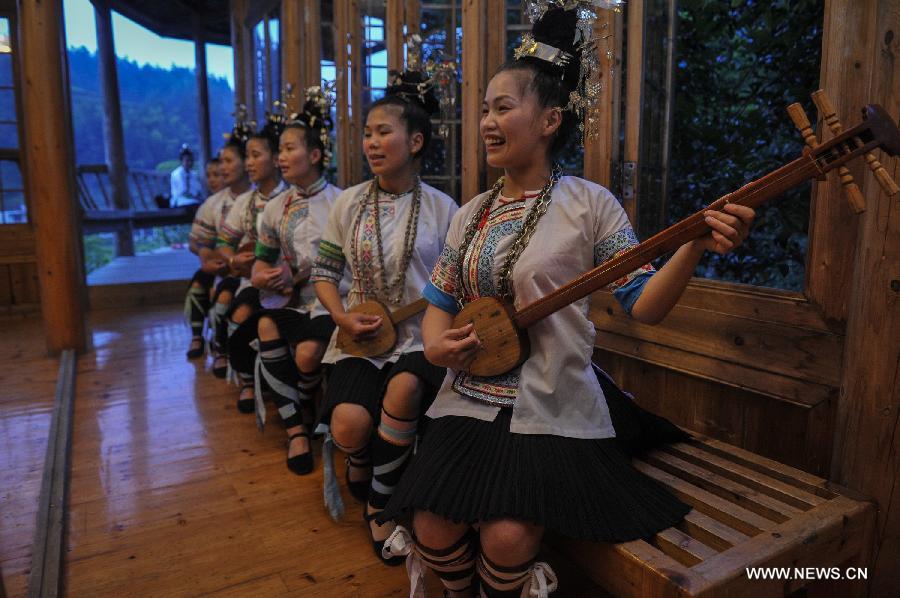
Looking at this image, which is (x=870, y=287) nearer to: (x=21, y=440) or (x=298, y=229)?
(x=298, y=229)

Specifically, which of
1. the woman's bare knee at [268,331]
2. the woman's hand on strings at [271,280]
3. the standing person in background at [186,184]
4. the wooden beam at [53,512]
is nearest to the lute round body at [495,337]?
the wooden beam at [53,512]

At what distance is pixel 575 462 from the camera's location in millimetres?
1294

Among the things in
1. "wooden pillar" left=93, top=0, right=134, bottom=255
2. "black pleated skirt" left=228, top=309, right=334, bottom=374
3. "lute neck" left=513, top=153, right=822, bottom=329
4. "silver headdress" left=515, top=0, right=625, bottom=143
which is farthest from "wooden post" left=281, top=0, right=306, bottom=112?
"wooden pillar" left=93, top=0, right=134, bottom=255

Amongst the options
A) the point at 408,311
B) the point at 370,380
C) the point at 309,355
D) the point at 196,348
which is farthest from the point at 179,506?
the point at 196,348

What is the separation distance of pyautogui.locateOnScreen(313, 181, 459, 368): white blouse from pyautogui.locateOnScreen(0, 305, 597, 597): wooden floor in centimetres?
55

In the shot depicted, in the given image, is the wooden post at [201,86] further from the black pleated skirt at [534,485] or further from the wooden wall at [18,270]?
the black pleated skirt at [534,485]

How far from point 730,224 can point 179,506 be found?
6.24 ft

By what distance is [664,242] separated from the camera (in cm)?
117

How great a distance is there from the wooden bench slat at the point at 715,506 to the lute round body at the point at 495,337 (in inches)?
15.8

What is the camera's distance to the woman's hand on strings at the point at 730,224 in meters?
1.06

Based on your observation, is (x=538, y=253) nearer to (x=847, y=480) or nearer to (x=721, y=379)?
(x=721, y=379)

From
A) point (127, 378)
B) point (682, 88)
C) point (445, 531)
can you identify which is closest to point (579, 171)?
point (682, 88)

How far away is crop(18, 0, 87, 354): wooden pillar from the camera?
388cm

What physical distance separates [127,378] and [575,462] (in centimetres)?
313
